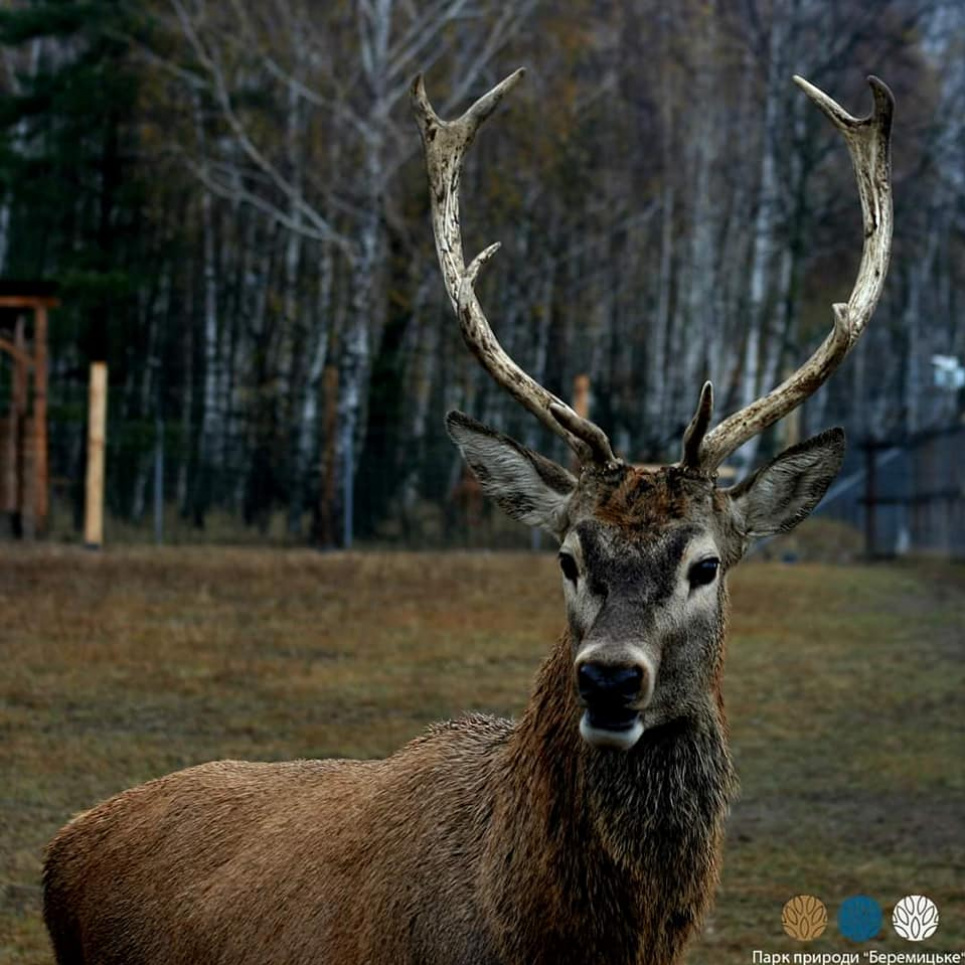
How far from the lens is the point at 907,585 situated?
2006 cm

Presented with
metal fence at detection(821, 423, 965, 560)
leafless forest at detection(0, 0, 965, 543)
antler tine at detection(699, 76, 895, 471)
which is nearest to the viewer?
antler tine at detection(699, 76, 895, 471)

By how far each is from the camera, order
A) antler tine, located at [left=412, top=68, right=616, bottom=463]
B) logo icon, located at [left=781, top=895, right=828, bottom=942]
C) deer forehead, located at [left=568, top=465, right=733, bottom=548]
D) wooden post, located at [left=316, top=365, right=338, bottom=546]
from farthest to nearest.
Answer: wooden post, located at [left=316, top=365, right=338, bottom=546] → logo icon, located at [left=781, top=895, right=828, bottom=942] → antler tine, located at [left=412, top=68, right=616, bottom=463] → deer forehead, located at [left=568, top=465, right=733, bottom=548]

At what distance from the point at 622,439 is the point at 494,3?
7.26m

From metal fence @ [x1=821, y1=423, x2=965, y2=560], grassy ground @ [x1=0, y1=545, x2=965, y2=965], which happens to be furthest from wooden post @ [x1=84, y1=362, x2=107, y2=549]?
metal fence @ [x1=821, y1=423, x2=965, y2=560]

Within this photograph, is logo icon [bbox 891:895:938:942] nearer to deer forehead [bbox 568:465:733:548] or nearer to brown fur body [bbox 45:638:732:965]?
brown fur body [bbox 45:638:732:965]

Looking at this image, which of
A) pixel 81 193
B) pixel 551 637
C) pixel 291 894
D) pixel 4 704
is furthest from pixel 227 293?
pixel 291 894

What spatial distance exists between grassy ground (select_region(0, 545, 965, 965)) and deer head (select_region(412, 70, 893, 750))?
2160mm

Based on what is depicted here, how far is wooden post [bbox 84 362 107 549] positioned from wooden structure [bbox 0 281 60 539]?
→ 0.79 m

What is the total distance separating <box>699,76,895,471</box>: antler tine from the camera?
458cm

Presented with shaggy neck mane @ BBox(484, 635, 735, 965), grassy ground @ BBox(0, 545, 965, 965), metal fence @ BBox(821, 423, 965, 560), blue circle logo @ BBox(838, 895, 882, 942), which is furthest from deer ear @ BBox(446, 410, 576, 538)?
metal fence @ BBox(821, 423, 965, 560)

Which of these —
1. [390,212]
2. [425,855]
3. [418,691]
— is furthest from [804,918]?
[390,212]

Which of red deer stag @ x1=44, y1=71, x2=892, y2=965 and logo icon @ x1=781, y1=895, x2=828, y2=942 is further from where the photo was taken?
logo icon @ x1=781, y1=895, x2=828, y2=942

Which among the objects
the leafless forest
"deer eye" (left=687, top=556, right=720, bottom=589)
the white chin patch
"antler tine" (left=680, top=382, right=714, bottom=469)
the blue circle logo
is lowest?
the blue circle logo

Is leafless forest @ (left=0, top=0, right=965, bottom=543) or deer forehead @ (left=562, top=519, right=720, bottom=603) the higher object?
leafless forest @ (left=0, top=0, right=965, bottom=543)
